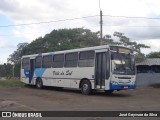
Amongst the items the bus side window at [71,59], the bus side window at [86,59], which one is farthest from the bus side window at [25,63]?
the bus side window at [86,59]

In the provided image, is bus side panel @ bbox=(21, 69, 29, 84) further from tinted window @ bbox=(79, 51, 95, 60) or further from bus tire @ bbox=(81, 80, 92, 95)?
bus tire @ bbox=(81, 80, 92, 95)

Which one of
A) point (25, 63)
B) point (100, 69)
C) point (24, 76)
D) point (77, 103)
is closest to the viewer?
point (77, 103)

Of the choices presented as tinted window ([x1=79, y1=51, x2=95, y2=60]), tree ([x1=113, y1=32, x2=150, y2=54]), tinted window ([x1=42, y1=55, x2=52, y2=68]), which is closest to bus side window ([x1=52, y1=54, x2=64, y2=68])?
tinted window ([x1=42, y1=55, x2=52, y2=68])

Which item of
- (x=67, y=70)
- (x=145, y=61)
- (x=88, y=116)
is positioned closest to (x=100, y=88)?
(x=67, y=70)

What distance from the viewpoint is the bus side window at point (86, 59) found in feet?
72.5

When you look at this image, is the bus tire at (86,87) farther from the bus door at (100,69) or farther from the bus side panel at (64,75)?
the bus door at (100,69)

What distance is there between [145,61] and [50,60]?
17.5 meters

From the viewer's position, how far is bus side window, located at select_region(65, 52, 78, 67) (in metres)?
23.9

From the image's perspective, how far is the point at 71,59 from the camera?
24.4m

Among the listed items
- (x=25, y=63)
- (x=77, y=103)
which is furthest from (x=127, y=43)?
(x=77, y=103)

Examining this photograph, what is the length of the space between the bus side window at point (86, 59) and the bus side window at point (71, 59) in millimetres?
543

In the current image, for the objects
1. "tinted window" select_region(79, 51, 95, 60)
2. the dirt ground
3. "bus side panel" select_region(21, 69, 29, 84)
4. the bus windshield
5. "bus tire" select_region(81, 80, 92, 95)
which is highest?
"tinted window" select_region(79, 51, 95, 60)

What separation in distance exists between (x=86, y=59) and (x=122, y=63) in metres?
2.60

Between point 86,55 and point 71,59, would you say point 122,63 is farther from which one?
point 71,59
